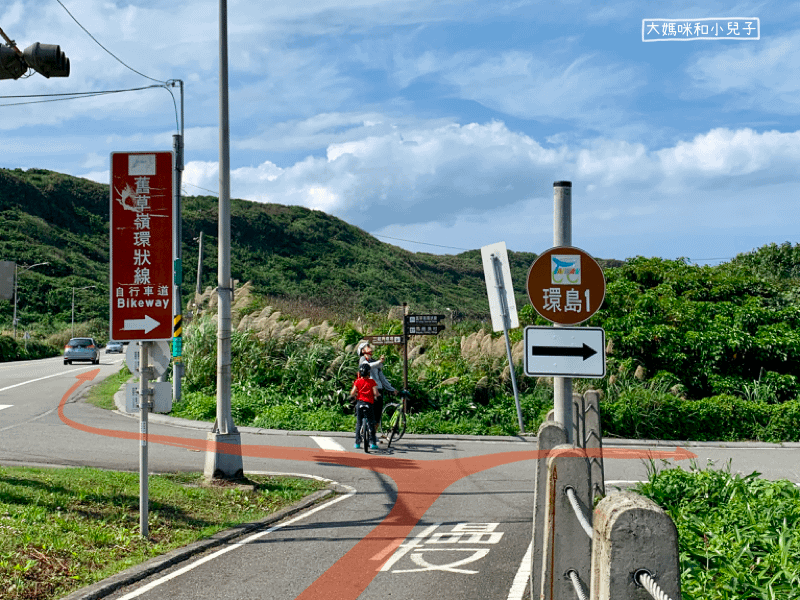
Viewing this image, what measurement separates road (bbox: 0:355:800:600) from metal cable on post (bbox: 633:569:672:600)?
3.74m

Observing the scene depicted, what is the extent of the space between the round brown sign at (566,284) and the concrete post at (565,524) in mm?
2220

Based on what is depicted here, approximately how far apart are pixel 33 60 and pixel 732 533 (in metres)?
8.27

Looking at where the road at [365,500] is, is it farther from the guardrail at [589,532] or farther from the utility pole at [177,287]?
the utility pole at [177,287]

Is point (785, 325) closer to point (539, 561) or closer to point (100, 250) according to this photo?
point (539, 561)

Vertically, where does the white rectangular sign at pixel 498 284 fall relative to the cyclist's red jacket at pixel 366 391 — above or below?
above

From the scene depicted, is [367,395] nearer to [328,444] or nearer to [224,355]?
[328,444]

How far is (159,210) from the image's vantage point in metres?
8.35

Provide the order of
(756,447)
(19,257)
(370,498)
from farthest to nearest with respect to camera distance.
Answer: (19,257) → (756,447) → (370,498)

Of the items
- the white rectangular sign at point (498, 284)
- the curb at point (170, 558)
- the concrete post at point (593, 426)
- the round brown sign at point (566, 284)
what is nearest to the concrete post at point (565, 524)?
the round brown sign at point (566, 284)

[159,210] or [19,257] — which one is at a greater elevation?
[19,257]

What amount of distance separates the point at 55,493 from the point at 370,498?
12.7 feet

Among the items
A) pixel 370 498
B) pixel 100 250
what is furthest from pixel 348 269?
pixel 370 498

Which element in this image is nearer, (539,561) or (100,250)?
(539,561)

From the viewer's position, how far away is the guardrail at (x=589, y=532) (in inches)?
98.6
